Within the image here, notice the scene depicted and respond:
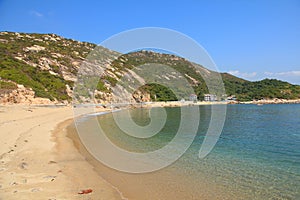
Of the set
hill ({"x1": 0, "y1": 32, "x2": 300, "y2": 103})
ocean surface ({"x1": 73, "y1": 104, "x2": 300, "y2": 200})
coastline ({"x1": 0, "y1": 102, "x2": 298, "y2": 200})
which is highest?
hill ({"x1": 0, "y1": 32, "x2": 300, "y2": 103})

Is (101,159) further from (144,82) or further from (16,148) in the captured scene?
(144,82)

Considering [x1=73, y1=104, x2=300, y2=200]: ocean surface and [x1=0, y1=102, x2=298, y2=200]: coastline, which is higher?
[x1=0, y1=102, x2=298, y2=200]: coastline

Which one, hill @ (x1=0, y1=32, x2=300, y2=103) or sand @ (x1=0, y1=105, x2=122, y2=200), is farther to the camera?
hill @ (x1=0, y1=32, x2=300, y2=103)

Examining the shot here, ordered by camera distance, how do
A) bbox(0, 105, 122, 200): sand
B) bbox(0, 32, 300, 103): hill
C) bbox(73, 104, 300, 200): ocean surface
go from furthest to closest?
1. bbox(0, 32, 300, 103): hill
2. bbox(73, 104, 300, 200): ocean surface
3. bbox(0, 105, 122, 200): sand

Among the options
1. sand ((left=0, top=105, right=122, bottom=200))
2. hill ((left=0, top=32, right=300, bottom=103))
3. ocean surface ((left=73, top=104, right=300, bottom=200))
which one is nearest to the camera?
sand ((left=0, top=105, right=122, bottom=200))

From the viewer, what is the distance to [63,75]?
2333 inches

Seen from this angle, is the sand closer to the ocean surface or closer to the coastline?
the coastline

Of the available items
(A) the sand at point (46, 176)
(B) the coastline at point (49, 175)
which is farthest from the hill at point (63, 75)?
(A) the sand at point (46, 176)

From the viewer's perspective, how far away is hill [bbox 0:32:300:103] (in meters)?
44.8

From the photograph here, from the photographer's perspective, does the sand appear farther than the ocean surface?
No

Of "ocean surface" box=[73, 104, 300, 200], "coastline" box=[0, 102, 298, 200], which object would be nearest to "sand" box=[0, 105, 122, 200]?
"coastline" box=[0, 102, 298, 200]

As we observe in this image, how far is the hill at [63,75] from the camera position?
147ft

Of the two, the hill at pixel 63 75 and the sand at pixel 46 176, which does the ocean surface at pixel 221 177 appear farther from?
the hill at pixel 63 75

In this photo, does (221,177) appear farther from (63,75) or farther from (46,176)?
(63,75)
